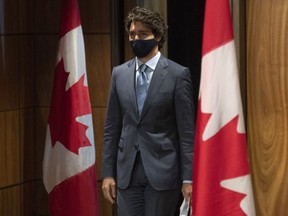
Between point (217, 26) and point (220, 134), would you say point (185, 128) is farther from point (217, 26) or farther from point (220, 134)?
point (217, 26)

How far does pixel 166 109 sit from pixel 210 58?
54cm

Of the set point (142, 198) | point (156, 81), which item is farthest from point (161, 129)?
point (142, 198)

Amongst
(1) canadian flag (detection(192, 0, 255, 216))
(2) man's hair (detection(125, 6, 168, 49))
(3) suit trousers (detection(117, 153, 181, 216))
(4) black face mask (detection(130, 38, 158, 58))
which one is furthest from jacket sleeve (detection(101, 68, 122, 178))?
(1) canadian flag (detection(192, 0, 255, 216))

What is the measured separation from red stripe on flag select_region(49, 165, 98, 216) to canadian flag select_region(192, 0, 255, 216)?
1478 mm

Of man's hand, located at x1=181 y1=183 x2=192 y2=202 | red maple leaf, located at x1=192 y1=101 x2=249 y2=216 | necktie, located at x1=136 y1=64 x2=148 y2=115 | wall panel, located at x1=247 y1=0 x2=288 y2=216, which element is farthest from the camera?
wall panel, located at x1=247 y1=0 x2=288 y2=216

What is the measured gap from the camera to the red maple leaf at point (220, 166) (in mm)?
3555

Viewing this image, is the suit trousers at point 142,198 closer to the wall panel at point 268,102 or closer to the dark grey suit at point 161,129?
the dark grey suit at point 161,129

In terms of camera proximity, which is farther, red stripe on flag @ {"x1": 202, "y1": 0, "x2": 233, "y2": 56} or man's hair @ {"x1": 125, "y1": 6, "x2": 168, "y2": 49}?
man's hair @ {"x1": 125, "y1": 6, "x2": 168, "y2": 49}

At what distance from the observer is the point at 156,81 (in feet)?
13.4

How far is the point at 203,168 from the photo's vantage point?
11.7 ft

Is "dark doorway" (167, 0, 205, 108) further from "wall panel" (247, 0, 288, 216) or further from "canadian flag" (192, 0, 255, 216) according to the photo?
"canadian flag" (192, 0, 255, 216)

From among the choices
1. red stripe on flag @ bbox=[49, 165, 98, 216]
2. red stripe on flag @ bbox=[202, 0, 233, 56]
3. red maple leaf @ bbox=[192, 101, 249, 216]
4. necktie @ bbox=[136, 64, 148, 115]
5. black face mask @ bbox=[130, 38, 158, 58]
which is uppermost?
red stripe on flag @ bbox=[202, 0, 233, 56]

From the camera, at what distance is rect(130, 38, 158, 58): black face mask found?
409cm

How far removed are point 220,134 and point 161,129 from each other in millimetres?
553
